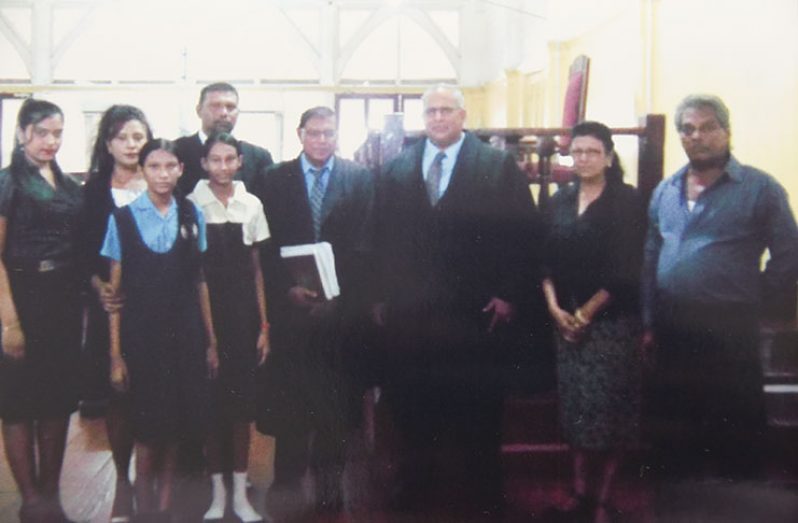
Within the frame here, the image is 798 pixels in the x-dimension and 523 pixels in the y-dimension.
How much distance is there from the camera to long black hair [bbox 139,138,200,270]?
1.54m

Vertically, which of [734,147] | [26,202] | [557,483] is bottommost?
[557,483]

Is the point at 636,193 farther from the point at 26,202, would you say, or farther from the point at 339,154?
the point at 26,202

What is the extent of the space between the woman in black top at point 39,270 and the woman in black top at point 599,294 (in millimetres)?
952

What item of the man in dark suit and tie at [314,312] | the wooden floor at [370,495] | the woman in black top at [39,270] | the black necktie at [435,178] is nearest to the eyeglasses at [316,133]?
the man in dark suit and tie at [314,312]

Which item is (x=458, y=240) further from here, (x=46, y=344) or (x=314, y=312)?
(x=46, y=344)

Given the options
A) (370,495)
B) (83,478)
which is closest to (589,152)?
(370,495)

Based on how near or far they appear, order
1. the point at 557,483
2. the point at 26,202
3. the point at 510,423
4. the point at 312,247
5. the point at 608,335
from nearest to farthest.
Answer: the point at 26,202 < the point at 312,247 < the point at 608,335 < the point at 557,483 < the point at 510,423

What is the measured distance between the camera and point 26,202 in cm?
155

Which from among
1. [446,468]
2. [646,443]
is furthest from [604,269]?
[446,468]

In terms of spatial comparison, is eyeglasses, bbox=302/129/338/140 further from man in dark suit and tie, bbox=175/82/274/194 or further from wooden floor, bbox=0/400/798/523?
wooden floor, bbox=0/400/798/523

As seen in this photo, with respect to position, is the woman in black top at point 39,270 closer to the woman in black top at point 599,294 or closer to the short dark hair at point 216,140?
the short dark hair at point 216,140

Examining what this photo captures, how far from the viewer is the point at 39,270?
155 centimetres

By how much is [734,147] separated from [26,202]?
1.37m

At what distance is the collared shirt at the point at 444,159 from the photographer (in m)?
1.75
